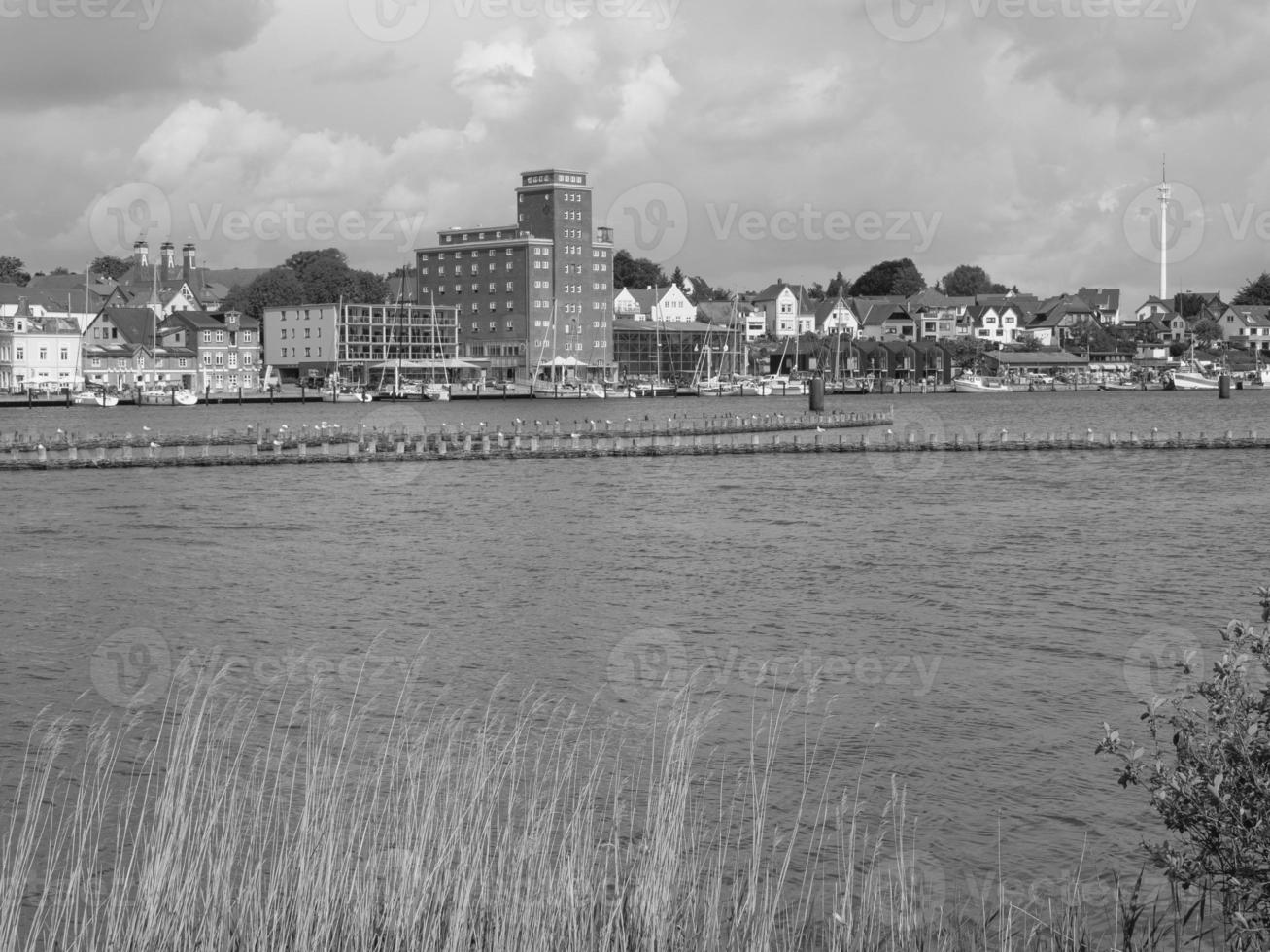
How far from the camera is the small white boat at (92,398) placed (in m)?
140

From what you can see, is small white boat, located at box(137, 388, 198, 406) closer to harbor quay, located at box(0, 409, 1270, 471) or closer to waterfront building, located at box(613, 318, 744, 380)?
harbor quay, located at box(0, 409, 1270, 471)

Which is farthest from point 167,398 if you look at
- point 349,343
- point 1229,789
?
point 1229,789

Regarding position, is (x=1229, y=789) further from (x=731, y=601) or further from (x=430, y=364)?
(x=430, y=364)

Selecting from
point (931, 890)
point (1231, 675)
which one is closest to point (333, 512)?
point (931, 890)

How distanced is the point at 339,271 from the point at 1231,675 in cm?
19173

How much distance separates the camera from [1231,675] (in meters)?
9.48

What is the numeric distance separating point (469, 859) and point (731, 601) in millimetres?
18632

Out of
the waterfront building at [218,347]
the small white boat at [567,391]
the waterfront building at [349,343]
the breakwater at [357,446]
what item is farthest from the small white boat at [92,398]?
the breakwater at [357,446]

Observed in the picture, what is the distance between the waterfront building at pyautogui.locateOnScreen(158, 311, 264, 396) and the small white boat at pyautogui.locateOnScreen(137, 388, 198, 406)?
11266 millimetres

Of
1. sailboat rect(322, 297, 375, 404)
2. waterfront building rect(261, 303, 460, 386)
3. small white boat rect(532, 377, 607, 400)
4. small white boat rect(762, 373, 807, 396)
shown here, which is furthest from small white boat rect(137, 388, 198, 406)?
small white boat rect(762, 373, 807, 396)

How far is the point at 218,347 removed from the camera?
166375mm

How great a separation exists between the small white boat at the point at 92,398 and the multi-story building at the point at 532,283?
4861 centimetres

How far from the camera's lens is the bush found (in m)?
9.30

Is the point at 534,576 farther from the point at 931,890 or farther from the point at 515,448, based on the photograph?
the point at 515,448
